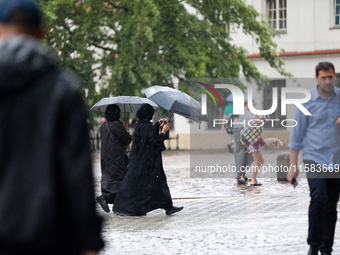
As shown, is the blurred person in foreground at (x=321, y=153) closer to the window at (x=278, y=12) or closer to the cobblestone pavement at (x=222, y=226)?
the cobblestone pavement at (x=222, y=226)

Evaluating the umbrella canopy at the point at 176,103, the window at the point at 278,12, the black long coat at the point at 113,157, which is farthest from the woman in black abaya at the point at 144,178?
the window at the point at 278,12

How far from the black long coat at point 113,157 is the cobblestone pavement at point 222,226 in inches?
25.9

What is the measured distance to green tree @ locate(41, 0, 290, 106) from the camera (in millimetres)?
22031

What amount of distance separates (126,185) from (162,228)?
1.43m

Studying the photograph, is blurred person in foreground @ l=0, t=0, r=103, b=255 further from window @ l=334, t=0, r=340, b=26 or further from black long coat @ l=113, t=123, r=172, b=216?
window @ l=334, t=0, r=340, b=26

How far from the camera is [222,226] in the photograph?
826cm

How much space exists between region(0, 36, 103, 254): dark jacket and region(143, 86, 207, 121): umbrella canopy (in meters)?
Result: 7.65

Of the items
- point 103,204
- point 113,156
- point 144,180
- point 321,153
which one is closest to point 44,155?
point 321,153

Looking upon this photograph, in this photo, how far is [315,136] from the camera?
5.98 metres

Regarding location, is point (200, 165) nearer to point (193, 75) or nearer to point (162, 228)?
point (193, 75)

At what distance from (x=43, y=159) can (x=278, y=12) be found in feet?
107

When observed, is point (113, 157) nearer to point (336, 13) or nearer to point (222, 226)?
point (222, 226)

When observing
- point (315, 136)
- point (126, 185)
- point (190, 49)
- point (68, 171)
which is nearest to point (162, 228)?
point (126, 185)

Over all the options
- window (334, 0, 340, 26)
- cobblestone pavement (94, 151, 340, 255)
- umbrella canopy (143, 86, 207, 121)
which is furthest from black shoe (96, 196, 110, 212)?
window (334, 0, 340, 26)
